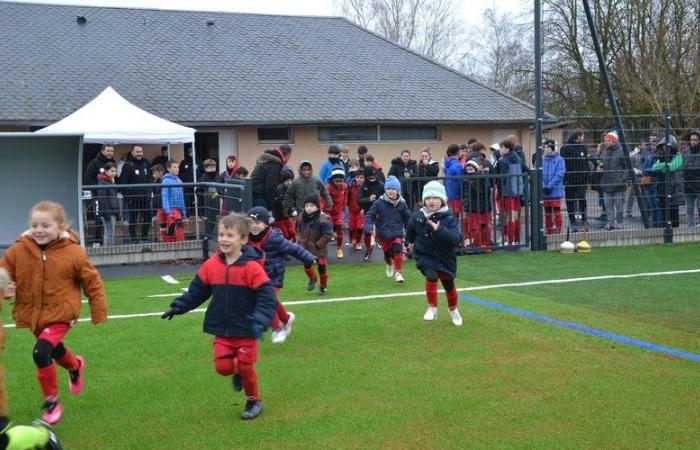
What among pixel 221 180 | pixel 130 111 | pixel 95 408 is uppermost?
pixel 130 111

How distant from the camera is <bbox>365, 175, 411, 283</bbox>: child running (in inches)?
477

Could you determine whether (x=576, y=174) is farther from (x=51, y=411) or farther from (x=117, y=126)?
(x=51, y=411)

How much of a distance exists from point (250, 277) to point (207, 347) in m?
2.40

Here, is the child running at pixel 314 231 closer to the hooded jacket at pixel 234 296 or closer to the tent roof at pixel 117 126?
the hooded jacket at pixel 234 296

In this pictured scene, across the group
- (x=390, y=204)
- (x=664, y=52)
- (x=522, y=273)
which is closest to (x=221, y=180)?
(x=390, y=204)

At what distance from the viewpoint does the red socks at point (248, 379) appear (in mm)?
5910

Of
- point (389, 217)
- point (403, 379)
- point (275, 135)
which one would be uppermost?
point (275, 135)

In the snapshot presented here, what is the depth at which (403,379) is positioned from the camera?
6.86m

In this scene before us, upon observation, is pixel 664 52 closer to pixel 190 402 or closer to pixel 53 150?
pixel 53 150

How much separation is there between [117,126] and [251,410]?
11948 mm

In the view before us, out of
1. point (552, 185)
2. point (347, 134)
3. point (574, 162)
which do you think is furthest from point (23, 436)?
point (347, 134)

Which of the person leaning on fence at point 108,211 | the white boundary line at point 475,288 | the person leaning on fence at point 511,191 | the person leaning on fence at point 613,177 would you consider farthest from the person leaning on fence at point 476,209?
the person leaning on fence at point 108,211

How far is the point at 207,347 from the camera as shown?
320 inches

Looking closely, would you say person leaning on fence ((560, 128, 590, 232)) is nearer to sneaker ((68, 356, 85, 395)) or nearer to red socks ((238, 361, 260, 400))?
red socks ((238, 361, 260, 400))
